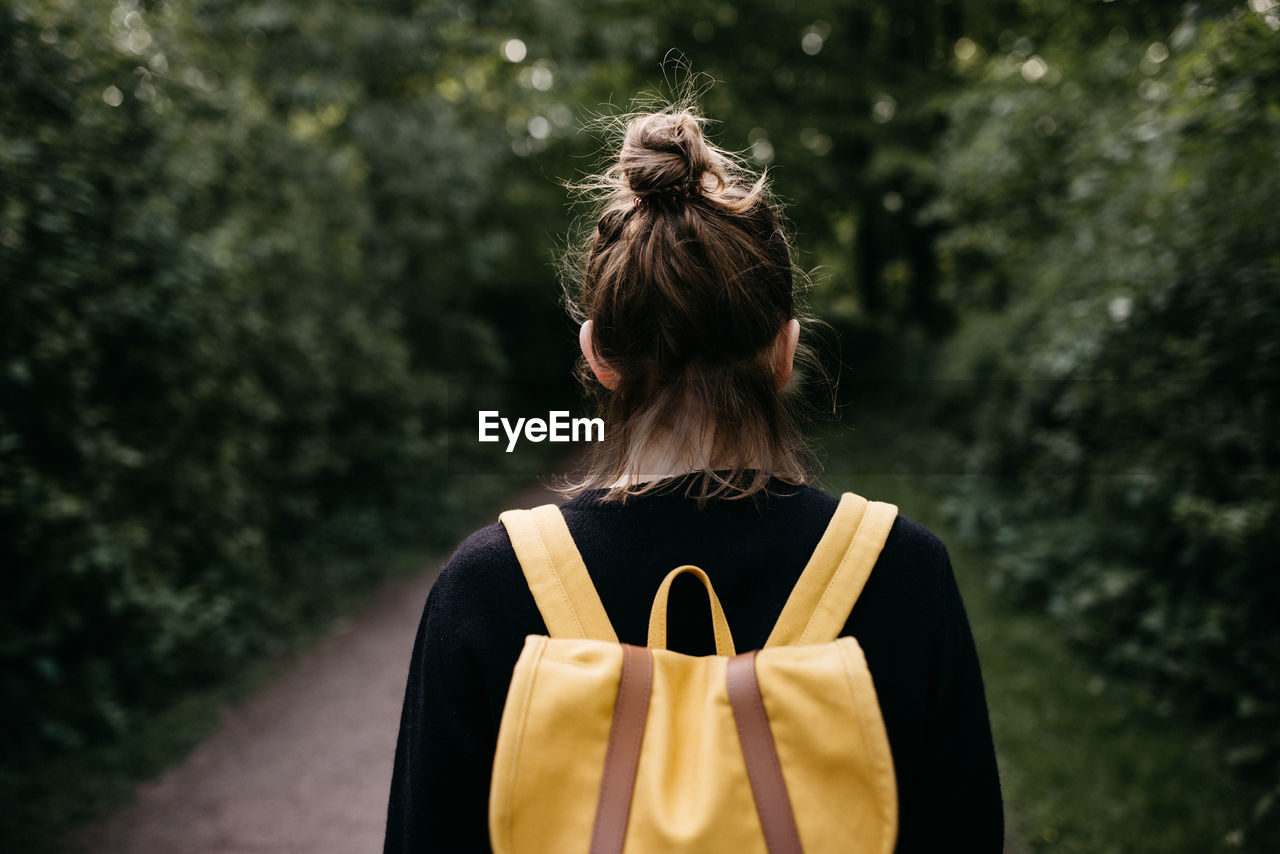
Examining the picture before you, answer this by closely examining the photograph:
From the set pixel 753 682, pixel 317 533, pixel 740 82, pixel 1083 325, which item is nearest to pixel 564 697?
pixel 753 682

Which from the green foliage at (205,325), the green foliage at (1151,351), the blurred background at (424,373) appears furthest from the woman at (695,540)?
the green foliage at (205,325)

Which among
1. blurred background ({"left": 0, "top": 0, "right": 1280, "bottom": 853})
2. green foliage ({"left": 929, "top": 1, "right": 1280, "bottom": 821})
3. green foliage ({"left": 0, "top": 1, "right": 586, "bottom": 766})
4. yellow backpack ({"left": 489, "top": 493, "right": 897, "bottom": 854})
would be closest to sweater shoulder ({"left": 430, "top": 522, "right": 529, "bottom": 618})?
yellow backpack ({"left": 489, "top": 493, "right": 897, "bottom": 854})

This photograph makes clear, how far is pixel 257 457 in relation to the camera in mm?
5988

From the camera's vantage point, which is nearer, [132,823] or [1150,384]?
[132,823]

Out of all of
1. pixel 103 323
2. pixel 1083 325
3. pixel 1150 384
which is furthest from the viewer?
pixel 1083 325

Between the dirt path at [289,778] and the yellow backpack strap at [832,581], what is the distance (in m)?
2.63

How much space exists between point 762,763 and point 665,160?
0.83 meters

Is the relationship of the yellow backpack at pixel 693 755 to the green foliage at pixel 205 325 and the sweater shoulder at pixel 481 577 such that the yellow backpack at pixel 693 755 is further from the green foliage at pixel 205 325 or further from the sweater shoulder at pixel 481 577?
the green foliage at pixel 205 325

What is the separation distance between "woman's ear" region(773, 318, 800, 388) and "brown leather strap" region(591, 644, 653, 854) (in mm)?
492

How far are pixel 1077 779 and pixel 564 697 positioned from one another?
3.77m

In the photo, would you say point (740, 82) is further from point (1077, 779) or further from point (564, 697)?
point (564, 697)

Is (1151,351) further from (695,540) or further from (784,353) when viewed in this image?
(695,540)

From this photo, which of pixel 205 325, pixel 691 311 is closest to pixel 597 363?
pixel 691 311

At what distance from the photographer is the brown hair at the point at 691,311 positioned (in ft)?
3.97
